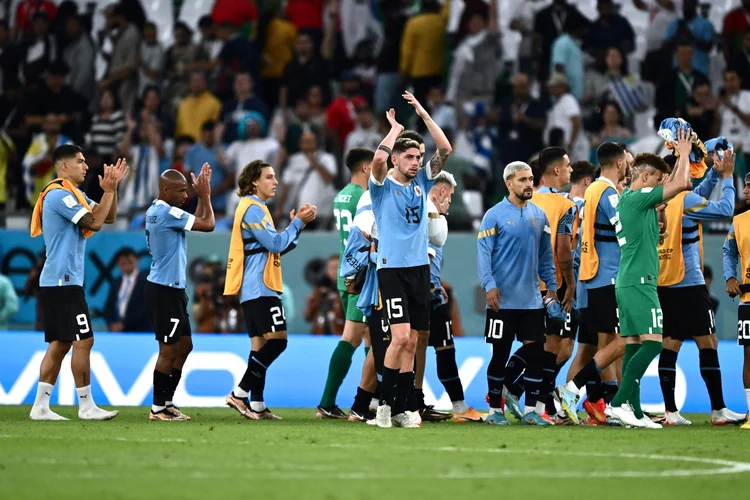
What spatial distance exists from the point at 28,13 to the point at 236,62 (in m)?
4.22

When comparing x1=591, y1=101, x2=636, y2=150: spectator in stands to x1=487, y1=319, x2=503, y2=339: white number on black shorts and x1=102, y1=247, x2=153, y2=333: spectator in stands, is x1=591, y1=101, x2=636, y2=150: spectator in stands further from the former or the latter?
x1=487, y1=319, x2=503, y2=339: white number on black shorts

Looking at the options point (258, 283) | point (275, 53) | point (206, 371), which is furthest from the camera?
point (275, 53)

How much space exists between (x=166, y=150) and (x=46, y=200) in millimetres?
8630

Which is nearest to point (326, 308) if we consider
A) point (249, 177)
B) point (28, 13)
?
point (249, 177)

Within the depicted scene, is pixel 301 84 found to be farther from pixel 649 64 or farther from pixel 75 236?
pixel 75 236

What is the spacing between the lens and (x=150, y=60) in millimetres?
21375

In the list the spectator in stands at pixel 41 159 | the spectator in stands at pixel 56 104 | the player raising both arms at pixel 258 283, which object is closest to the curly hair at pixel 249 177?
the player raising both arms at pixel 258 283

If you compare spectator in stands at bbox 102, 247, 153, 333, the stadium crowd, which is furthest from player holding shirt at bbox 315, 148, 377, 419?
the stadium crowd

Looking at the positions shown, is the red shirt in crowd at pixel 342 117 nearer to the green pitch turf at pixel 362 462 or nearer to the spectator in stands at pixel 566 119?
the spectator in stands at pixel 566 119

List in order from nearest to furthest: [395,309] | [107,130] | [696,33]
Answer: [395,309]
[696,33]
[107,130]

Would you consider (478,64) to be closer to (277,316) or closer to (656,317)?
(277,316)

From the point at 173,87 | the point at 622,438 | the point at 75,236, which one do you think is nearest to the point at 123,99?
the point at 173,87

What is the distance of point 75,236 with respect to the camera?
11.4 metres

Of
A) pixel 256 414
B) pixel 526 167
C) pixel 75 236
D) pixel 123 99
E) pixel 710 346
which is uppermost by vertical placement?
pixel 123 99
